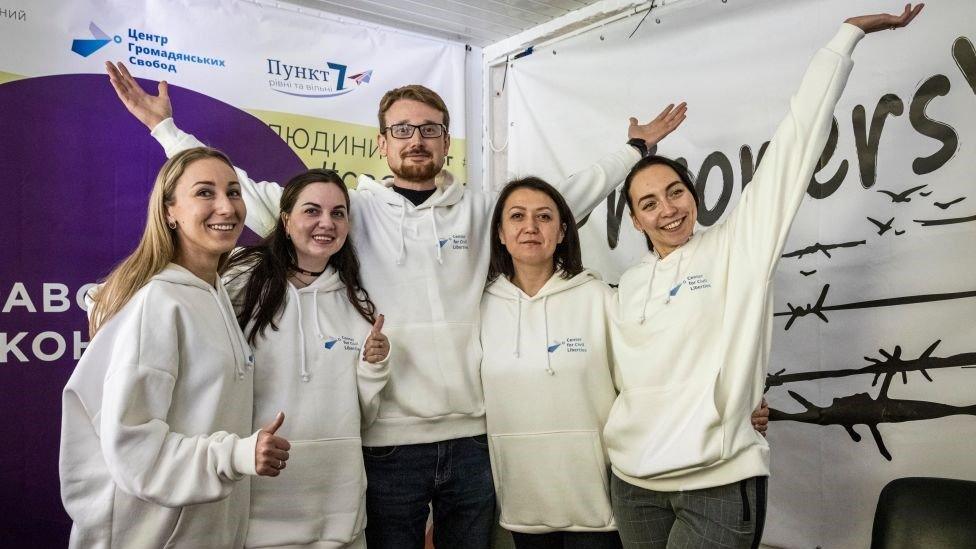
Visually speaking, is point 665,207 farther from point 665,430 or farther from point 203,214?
point 203,214

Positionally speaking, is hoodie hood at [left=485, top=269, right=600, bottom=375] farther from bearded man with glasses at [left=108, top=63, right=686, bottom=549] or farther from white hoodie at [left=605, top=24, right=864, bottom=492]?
white hoodie at [left=605, top=24, right=864, bottom=492]

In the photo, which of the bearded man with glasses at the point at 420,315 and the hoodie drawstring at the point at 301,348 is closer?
the hoodie drawstring at the point at 301,348

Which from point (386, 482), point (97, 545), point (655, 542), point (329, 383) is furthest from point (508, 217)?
point (97, 545)

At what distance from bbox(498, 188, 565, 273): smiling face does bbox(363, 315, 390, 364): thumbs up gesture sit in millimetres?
445

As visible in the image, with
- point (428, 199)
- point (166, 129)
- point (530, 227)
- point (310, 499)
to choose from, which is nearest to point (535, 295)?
point (530, 227)

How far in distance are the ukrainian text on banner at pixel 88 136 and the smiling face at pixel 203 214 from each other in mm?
1006

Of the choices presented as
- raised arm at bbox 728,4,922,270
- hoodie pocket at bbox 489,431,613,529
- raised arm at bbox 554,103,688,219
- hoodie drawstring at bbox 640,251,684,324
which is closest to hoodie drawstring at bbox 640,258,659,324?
hoodie drawstring at bbox 640,251,684,324

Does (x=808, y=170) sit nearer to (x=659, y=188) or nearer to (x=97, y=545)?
(x=659, y=188)

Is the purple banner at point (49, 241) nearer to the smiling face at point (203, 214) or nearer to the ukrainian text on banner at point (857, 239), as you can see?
the smiling face at point (203, 214)

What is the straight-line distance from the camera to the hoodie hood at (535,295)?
195 cm

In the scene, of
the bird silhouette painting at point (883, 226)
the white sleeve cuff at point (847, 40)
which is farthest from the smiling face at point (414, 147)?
the bird silhouette painting at point (883, 226)

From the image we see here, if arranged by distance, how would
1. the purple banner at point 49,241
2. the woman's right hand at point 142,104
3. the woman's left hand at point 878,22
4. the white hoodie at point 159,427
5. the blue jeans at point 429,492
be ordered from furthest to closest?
1. the purple banner at point 49,241
2. the woman's right hand at point 142,104
3. the blue jeans at point 429,492
4. the woman's left hand at point 878,22
5. the white hoodie at point 159,427

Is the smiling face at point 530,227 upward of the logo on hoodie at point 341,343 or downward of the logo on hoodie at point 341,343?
upward

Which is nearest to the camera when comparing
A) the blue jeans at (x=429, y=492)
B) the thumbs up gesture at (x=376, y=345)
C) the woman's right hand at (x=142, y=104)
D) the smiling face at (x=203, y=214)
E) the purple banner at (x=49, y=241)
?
the smiling face at (x=203, y=214)
